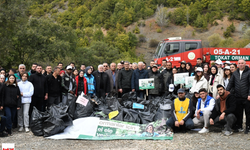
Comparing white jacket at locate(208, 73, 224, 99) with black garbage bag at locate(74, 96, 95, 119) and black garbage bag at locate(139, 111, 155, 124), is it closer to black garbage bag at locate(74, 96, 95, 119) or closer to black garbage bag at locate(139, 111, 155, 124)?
black garbage bag at locate(139, 111, 155, 124)

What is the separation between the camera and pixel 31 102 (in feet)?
25.5

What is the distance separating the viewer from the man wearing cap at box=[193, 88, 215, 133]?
6.71 m

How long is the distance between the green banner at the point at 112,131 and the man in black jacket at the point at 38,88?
5.02ft

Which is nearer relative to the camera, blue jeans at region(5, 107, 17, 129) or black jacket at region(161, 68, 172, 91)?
blue jeans at region(5, 107, 17, 129)

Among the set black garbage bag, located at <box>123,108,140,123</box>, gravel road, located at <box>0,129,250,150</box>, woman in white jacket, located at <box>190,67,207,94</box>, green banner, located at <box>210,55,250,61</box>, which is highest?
green banner, located at <box>210,55,250,61</box>

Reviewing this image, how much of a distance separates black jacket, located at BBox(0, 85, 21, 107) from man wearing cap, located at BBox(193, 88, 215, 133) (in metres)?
4.98

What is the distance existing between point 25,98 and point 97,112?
2.13m

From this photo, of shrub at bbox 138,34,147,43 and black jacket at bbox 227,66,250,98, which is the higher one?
shrub at bbox 138,34,147,43

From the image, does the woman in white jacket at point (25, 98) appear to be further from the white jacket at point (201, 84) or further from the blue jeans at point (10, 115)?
the white jacket at point (201, 84)

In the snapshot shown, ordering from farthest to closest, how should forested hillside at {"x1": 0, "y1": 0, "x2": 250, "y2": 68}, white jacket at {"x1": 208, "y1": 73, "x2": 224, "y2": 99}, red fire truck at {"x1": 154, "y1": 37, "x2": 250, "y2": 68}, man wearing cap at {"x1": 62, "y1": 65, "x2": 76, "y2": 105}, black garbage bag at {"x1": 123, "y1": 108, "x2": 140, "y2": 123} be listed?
1. forested hillside at {"x1": 0, "y1": 0, "x2": 250, "y2": 68}
2. red fire truck at {"x1": 154, "y1": 37, "x2": 250, "y2": 68}
3. man wearing cap at {"x1": 62, "y1": 65, "x2": 76, "y2": 105}
4. white jacket at {"x1": 208, "y1": 73, "x2": 224, "y2": 99}
5. black garbage bag at {"x1": 123, "y1": 108, "x2": 140, "y2": 123}

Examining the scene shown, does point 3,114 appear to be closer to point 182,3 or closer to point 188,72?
point 188,72

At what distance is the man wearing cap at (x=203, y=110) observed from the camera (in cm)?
671

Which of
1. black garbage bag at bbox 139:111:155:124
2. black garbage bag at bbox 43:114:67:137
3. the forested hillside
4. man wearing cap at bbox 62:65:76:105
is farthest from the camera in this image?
the forested hillside

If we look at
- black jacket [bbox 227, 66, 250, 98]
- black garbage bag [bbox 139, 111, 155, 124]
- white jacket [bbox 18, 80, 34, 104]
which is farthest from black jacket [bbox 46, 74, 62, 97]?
black jacket [bbox 227, 66, 250, 98]
